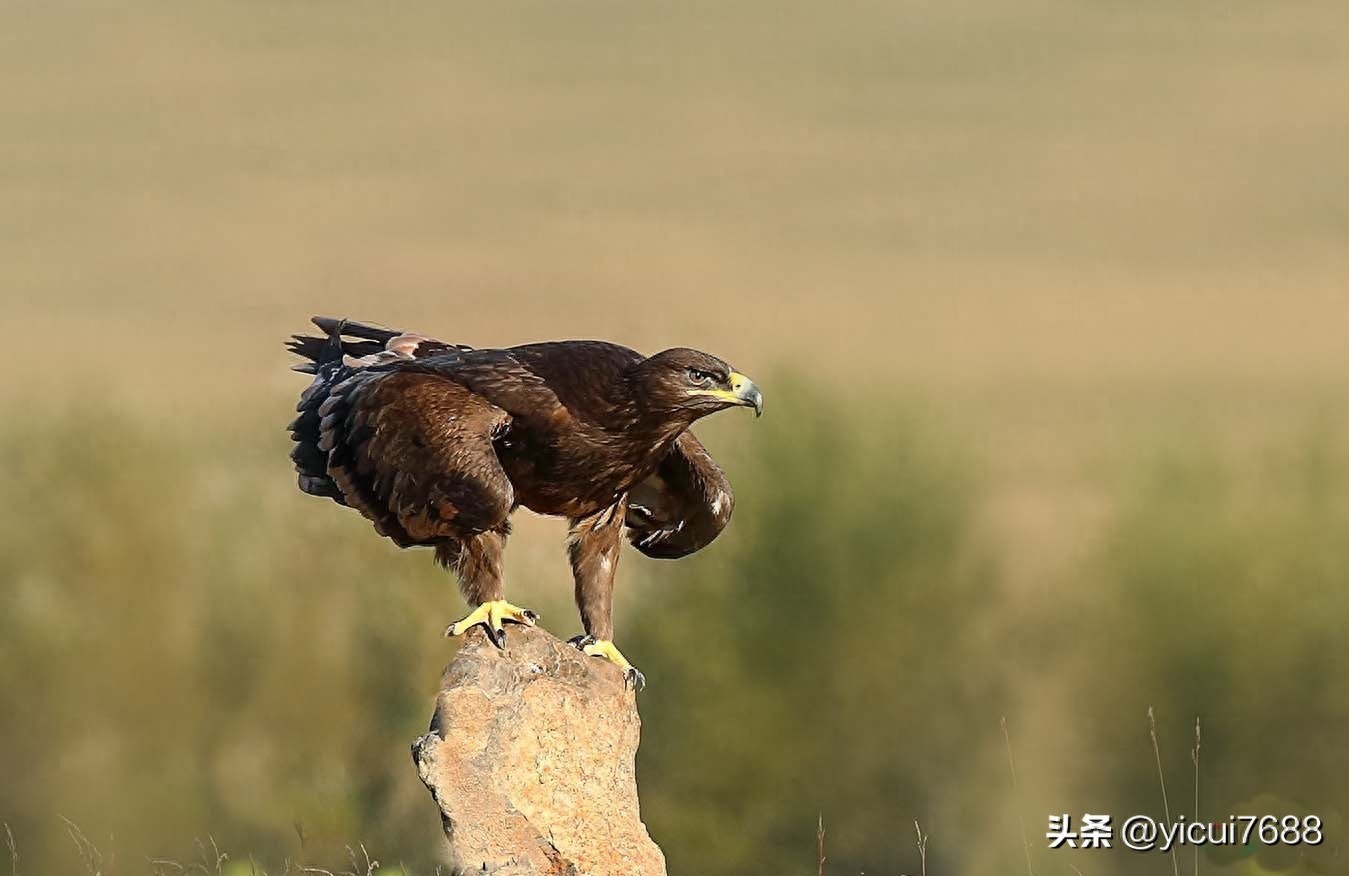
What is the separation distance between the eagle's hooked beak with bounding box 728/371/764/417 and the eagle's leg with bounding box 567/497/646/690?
3.62ft

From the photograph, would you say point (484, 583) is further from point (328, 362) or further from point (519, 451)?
point (328, 362)

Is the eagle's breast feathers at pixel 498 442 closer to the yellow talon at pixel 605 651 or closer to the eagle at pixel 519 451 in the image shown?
the eagle at pixel 519 451

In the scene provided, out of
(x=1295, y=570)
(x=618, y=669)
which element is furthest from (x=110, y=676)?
(x=618, y=669)

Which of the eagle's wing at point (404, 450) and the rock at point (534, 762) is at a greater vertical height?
the eagle's wing at point (404, 450)

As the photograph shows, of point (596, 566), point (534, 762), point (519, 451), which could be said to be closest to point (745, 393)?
point (519, 451)

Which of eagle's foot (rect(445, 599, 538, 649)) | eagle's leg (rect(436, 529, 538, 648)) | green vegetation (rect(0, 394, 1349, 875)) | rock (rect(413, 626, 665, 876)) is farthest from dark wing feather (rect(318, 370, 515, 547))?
green vegetation (rect(0, 394, 1349, 875))

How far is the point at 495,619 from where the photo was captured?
8.62 m

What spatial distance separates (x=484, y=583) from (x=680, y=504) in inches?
52.7

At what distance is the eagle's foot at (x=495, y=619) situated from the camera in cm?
855

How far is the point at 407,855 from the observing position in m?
31.0

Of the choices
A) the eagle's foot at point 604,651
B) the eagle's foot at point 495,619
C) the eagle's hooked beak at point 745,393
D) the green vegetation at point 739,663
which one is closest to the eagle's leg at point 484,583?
the eagle's foot at point 495,619

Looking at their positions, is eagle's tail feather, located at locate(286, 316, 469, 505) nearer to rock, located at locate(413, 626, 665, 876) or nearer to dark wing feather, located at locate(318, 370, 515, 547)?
dark wing feather, located at locate(318, 370, 515, 547)

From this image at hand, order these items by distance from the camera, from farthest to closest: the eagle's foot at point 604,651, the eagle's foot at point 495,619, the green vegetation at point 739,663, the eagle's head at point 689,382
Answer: the green vegetation at point 739,663 < the eagle's foot at point 604,651 < the eagle's head at point 689,382 < the eagle's foot at point 495,619

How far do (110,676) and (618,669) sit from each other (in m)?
27.7
